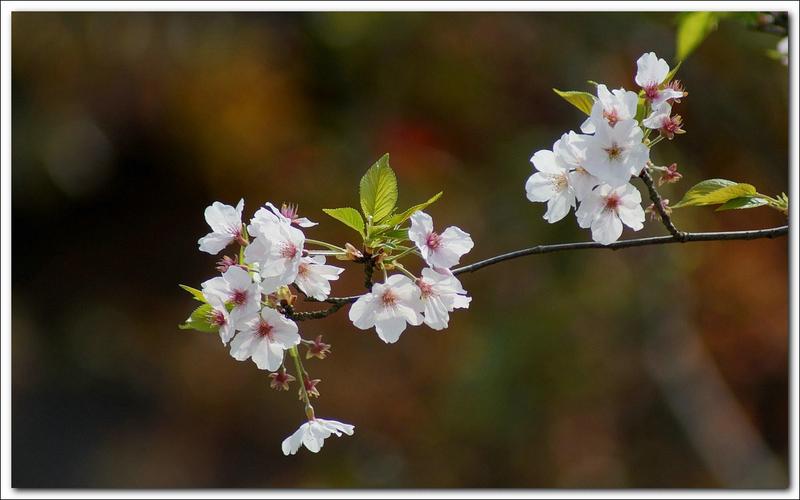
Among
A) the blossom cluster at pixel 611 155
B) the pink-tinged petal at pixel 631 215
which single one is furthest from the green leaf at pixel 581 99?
the pink-tinged petal at pixel 631 215

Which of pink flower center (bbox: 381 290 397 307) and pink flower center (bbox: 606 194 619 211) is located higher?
pink flower center (bbox: 606 194 619 211)

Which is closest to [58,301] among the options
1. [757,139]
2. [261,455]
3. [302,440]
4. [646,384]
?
[261,455]

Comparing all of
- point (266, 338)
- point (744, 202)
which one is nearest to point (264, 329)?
point (266, 338)

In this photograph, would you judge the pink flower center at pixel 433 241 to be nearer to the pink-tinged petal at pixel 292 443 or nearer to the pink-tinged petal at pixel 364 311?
the pink-tinged petal at pixel 364 311

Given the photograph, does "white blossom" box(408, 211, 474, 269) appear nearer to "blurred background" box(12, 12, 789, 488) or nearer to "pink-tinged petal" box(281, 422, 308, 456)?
"pink-tinged petal" box(281, 422, 308, 456)

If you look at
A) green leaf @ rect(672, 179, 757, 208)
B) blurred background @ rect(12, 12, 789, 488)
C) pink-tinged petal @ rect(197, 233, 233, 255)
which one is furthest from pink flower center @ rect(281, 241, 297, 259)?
blurred background @ rect(12, 12, 789, 488)

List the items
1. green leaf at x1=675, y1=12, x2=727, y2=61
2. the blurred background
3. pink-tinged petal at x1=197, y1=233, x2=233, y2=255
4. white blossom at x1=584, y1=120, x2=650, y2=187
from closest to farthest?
white blossom at x1=584, y1=120, x2=650, y2=187 → pink-tinged petal at x1=197, y1=233, x2=233, y2=255 → green leaf at x1=675, y1=12, x2=727, y2=61 → the blurred background
